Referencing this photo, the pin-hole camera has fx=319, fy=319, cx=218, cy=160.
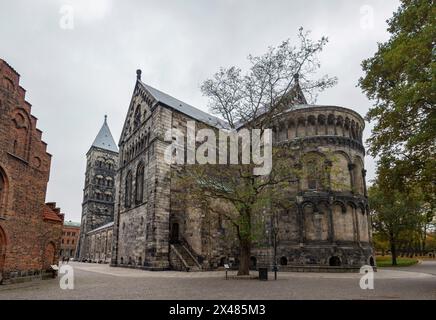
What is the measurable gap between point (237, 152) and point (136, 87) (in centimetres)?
2269

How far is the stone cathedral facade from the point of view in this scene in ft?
92.6

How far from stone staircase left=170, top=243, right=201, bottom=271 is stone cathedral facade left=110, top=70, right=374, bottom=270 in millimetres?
84

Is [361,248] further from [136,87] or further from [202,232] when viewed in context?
[136,87]

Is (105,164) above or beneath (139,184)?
above

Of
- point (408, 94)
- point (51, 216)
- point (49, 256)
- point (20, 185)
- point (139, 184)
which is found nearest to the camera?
point (408, 94)

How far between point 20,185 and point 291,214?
72.7ft

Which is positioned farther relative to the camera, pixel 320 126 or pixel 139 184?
pixel 139 184

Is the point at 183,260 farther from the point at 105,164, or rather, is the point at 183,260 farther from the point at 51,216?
the point at 105,164

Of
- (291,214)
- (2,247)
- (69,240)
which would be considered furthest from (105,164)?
(2,247)

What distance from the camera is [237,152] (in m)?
21.6

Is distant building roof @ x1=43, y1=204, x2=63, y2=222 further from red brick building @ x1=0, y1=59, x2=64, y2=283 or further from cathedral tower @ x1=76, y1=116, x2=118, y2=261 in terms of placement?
cathedral tower @ x1=76, y1=116, x2=118, y2=261

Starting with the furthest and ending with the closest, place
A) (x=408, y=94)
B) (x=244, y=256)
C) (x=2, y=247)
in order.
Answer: (x=244, y=256), (x=2, y=247), (x=408, y=94)

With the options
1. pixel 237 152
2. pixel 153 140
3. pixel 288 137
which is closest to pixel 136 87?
pixel 153 140

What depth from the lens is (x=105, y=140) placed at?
81.8 m
